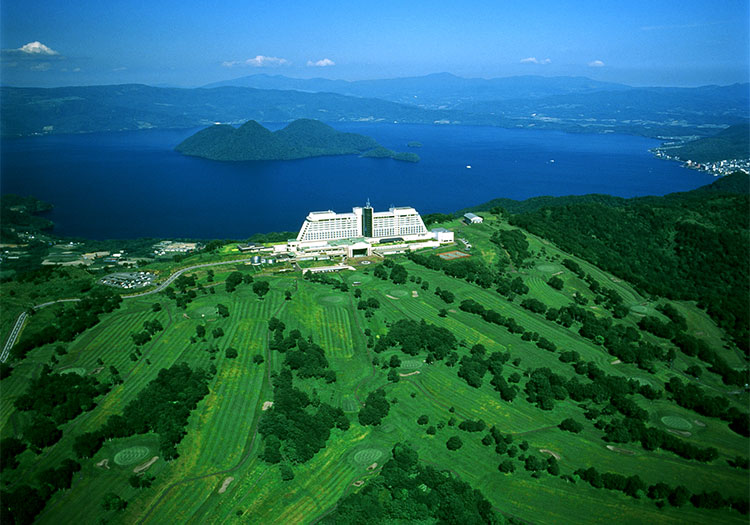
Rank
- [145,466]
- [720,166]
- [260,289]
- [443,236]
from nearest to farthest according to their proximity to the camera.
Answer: [145,466] → [260,289] → [443,236] → [720,166]

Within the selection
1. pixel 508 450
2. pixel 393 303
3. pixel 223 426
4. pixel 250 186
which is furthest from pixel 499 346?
pixel 250 186

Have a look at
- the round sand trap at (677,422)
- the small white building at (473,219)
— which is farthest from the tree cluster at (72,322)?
the small white building at (473,219)

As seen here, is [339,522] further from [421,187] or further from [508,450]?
[421,187]

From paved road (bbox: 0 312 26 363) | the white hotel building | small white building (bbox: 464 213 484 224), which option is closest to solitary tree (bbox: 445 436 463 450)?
the white hotel building

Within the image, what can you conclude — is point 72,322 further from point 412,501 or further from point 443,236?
point 443,236

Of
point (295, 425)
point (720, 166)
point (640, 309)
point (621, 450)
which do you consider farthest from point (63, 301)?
point (720, 166)

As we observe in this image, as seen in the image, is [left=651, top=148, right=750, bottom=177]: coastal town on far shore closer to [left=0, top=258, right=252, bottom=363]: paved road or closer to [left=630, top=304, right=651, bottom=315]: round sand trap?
[left=630, top=304, right=651, bottom=315]: round sand trap

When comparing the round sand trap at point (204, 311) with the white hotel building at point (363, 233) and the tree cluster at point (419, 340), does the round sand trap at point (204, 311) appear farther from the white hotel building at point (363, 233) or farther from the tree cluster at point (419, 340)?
the white hotel building at point (363, 233)
